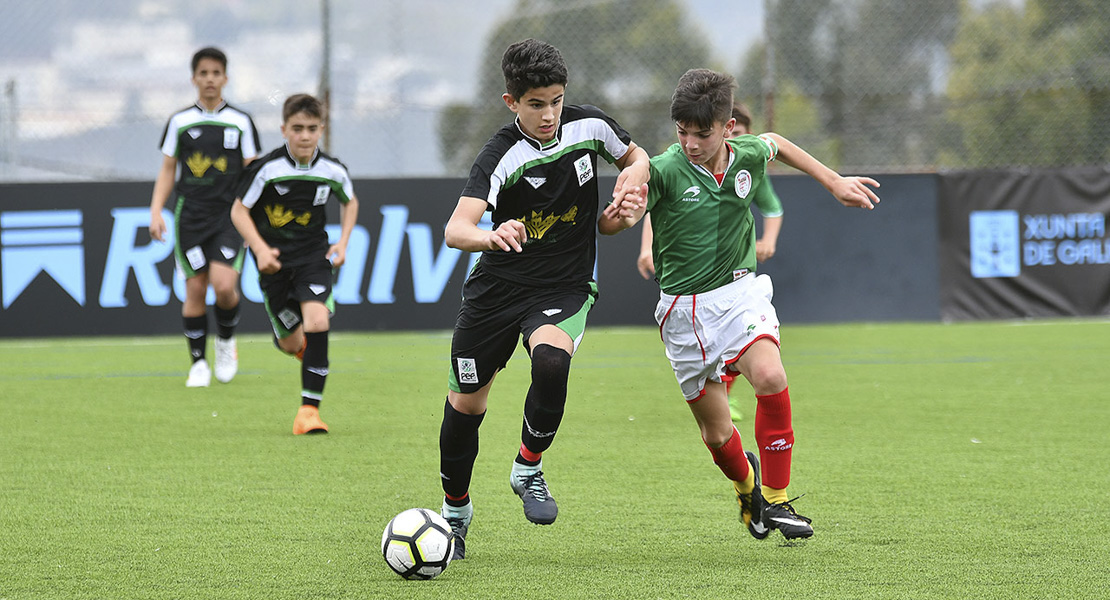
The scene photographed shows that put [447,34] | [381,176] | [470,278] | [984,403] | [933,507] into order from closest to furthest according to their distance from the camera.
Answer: [470,278], [933,507], [984,403], [381,176], [447,34]

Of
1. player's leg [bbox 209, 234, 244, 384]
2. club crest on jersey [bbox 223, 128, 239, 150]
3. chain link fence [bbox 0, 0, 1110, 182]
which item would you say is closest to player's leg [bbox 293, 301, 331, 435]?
player's leg [bbox 209, 234, 244, 384]

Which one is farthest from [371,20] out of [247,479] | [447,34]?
[247,479]

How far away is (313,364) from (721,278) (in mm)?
2984

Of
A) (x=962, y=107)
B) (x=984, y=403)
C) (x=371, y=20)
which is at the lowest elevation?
(x=984, y=403)

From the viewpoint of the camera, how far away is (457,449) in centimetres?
409

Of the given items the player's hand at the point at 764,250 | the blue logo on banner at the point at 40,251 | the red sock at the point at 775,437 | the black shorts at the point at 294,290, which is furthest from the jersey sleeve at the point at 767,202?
the blue logo on banner at the point at 40,251

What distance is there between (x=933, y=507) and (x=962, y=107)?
10799 millimetres

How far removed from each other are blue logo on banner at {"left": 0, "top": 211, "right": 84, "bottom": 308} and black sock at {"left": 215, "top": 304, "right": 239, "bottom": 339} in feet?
13.3

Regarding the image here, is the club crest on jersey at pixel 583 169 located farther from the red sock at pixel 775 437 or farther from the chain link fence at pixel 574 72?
the chain link fence at pixel 574 72

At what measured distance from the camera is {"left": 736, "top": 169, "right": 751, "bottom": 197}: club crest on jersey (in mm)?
4438

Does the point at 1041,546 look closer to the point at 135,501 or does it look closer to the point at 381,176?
the point at 135,501

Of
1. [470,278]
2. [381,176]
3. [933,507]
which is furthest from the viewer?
[381,176]

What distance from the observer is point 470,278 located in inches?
166

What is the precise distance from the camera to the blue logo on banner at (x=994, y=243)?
1314cm
